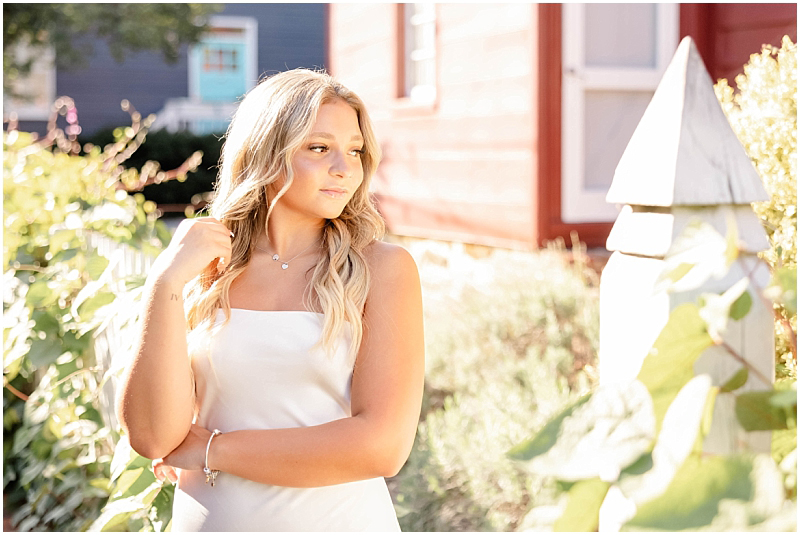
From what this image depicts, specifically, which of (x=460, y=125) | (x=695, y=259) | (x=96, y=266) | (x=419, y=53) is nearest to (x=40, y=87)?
(x=419, y=53)

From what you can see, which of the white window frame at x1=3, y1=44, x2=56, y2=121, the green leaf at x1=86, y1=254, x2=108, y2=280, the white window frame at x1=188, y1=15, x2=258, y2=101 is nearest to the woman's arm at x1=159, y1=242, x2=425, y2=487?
the green leaf at x1=86, y1=254, x2=108, y2=280

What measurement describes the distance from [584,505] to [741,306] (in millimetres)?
232

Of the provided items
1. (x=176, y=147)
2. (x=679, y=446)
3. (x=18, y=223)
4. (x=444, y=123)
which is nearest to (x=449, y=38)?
(x=444, y=123)

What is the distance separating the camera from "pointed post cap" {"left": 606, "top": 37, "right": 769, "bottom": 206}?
3.33 ft

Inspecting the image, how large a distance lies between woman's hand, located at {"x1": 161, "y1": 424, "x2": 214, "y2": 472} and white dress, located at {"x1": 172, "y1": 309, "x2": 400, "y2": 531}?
0.05 metres

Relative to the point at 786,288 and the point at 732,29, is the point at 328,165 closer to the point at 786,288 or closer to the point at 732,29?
the point at 786,288

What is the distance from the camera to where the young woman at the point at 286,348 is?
→ 156 cm

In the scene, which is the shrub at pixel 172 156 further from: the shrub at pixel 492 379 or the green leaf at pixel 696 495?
the green leaf at pixel 696 495

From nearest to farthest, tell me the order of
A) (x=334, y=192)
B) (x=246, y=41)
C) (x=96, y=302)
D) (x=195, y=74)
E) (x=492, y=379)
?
1. (x=334, y=192)
2. (x=96, y=302)
3. (x=492, y=379)
4. (x=195, y=74)
5. (x=246, y=41)

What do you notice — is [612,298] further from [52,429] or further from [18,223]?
[18,223]

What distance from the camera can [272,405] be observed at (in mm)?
1657

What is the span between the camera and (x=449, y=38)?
6.88 meters

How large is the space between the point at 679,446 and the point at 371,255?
1.18 m

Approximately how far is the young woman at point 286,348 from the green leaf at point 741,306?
0.93m
